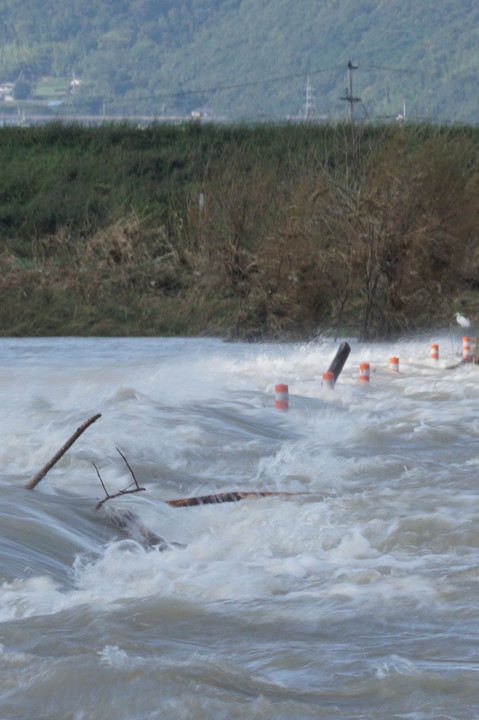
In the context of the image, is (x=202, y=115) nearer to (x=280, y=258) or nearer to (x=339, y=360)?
(x=280, y=258)

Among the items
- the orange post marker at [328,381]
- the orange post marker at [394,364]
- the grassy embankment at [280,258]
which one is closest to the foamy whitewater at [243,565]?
the orange post marker at [328,381]

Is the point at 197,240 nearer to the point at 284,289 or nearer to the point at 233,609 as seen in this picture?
the point at 284,289

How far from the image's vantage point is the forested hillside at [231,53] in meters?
181

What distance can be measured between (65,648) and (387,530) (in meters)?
2.82

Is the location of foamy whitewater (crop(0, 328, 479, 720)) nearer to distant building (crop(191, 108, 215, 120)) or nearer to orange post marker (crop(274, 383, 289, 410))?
orange post marker (crop(274, 383, 289, 410))

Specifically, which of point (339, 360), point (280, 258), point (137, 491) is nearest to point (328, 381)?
point (339, 360)

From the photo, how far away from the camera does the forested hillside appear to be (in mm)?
180750

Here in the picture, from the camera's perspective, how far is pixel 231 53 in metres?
192

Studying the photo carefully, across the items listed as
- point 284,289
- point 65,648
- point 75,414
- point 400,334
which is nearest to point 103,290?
point 284,289

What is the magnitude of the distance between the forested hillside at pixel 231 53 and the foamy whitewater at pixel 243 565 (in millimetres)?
168285

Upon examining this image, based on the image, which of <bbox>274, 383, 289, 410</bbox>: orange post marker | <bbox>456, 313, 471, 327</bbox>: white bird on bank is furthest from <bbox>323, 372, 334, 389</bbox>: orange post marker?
<bbox>456, 313, 471, 327</bbox>: white bird on bank

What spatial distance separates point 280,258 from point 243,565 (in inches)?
662

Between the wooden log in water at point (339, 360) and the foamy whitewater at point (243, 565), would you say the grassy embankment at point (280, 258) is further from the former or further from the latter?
the foamy whitewater at point (243, 565)

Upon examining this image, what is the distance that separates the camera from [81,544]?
6766 millimetres
